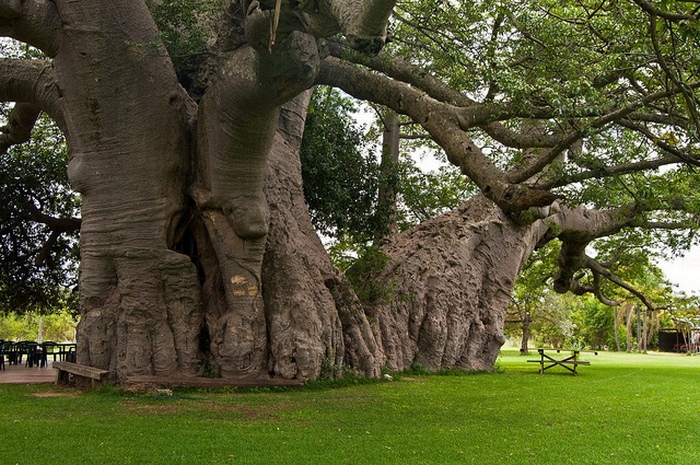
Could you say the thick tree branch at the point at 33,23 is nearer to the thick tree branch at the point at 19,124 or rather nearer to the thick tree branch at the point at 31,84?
the thick tree branch at the point at 31,84

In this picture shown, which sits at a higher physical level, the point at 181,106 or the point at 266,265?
the point at 181,106

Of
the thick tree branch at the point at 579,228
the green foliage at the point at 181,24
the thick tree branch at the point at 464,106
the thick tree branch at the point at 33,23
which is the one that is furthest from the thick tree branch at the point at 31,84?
the thick tree branch at the point at 579,228

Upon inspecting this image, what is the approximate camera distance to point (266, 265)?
9367mm

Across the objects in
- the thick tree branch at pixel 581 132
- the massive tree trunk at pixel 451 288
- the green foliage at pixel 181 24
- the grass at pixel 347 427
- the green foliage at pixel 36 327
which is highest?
the green foliage at pixel 181 24

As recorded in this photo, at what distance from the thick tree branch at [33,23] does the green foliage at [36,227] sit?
5.70 metres

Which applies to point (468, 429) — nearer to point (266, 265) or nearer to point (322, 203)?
point (266, 265)

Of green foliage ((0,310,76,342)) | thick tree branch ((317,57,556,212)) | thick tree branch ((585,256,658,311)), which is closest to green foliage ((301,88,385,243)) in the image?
thick tree branch ((317,57,556,212))

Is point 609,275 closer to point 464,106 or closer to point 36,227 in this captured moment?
point 464,106

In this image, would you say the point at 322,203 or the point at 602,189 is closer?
the point at 602,189

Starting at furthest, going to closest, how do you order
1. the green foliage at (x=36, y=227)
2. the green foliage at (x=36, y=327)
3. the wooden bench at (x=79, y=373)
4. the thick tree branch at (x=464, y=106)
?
1. the green foliage at (x=36, y=327)
2. the green foliage at (x=36, y=227)
3. the wooden bench at (x=79, y=373)
4. the thick tree branch at (x=464, y=106)

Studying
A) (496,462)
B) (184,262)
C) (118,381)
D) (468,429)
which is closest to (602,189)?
(468,429)

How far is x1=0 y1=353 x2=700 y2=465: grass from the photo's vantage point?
477 cm

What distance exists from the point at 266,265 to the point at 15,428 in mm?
4326

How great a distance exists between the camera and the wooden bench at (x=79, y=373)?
818 cm
